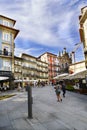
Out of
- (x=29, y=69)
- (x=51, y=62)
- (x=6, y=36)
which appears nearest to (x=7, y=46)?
(x=6, y=36)

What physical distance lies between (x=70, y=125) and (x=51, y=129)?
3.25ft

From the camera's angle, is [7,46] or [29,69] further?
[29,69]

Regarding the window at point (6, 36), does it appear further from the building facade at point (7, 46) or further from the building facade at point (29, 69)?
the building facade at point (29, 69)

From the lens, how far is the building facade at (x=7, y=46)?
36578 millimetres

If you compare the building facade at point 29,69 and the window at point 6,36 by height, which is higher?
the window at point 6,36

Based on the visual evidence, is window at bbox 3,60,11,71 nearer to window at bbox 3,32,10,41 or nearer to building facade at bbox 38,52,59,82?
window at bbox 3,32,10,41

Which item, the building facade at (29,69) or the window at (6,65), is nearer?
the window at (6,65)

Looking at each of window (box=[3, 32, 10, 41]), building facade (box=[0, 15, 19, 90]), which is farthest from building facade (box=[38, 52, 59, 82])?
window (box=[3, 32, 10, 41])

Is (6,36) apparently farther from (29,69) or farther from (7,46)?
(29,69)

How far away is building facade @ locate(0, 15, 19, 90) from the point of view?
3658 centimetres

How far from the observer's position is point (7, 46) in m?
38.3

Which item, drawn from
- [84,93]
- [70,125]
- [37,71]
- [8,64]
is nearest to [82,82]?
[84,93]

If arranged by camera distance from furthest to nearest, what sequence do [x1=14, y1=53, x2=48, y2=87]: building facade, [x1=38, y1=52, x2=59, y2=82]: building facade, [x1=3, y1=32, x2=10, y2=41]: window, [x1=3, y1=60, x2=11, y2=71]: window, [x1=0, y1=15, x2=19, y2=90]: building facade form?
[x1=38, y1=52, x2=59, y2=82]: building facade
[x1=14, y1=53, x2=48, y2=87]: building facade
[x1=3, y1=32, x2=10, y2=41]: window
[x1=3, y1=60, x2=11, y2=71]: window
[x1=0, y1=15, x2=19, y2=90]: building facade

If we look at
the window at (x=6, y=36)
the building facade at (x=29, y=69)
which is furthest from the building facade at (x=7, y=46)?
the building facade at (x=29, y=69)
